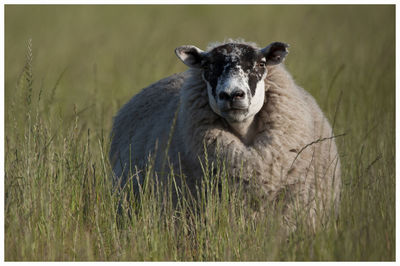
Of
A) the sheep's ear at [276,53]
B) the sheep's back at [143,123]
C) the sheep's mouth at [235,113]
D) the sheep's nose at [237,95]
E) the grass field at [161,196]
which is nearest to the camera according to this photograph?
the grass field at [161,196]

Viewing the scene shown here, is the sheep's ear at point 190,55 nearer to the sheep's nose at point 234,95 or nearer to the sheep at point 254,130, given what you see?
the sheep at point 254,130

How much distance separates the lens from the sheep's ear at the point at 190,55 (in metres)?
4.88

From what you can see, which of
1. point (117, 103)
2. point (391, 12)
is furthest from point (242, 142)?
point (391, 12)

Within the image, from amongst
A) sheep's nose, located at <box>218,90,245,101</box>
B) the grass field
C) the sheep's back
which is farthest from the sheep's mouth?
the sheep's back

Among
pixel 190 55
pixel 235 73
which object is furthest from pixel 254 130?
pixel 190 55

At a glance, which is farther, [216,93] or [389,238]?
[216,93]

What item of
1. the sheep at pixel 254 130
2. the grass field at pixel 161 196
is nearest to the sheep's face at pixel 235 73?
the sheep at pixel 254 130

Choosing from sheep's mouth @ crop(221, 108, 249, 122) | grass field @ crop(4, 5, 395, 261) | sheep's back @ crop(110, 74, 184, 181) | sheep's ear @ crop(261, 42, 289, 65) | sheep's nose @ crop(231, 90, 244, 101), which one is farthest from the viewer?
sheep's back @ crop(110, 74, 184, 181)

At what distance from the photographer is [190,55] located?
492 cm

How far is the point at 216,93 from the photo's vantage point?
4.48 meters

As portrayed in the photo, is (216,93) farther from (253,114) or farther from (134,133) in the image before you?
(134,133)

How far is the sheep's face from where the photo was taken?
435 centimetres

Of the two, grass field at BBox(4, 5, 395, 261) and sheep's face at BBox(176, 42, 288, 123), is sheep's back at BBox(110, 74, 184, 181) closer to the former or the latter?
grass field at BBox(4, 5, 395, 261)

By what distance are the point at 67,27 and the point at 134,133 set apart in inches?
351
